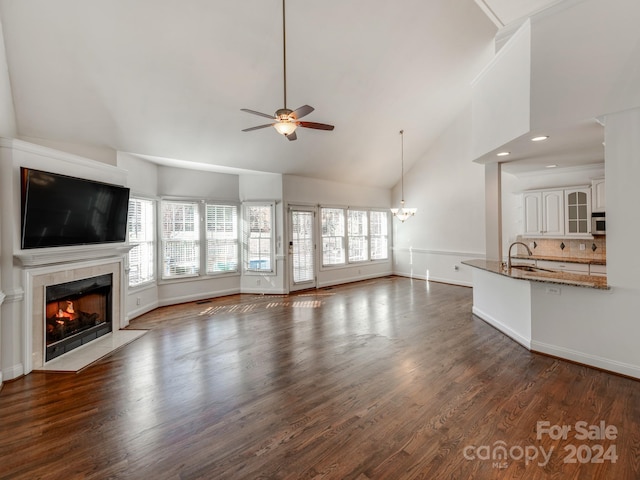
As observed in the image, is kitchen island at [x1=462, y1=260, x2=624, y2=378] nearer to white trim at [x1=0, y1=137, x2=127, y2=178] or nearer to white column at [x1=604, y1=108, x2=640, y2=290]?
white column at [x1=604, y1=108, x2=640, y2=290]

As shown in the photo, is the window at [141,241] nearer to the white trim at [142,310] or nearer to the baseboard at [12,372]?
the white trim at [142,310]

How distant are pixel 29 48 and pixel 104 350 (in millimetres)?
3703

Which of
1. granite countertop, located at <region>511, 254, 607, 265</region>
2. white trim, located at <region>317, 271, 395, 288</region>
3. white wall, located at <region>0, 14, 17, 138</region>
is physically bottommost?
white trim, located at <region>317, 271, 395, 288</region>

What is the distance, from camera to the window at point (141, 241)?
17.4 feet

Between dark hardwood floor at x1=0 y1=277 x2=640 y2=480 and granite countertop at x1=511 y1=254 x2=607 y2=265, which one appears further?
granite countertop at x1=511 y1=254 x2=607 y2=265

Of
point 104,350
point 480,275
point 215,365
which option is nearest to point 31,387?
point 104,350

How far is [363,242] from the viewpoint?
8992 mm

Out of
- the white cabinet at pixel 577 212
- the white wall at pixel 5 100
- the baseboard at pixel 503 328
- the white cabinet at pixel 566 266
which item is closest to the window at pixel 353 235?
the baseboard at pixel 503 328

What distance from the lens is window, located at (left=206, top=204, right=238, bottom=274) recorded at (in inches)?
264

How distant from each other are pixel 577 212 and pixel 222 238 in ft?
24.2

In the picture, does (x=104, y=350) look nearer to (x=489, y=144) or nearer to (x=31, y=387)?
(x=31, y=387)

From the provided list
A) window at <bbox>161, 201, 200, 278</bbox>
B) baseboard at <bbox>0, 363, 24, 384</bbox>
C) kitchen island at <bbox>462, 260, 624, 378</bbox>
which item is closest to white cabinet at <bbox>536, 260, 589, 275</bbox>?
kitchen island at <bbox>462, 260, 624, 378</bbox>

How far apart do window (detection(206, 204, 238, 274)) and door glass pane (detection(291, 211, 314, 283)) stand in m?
1.42

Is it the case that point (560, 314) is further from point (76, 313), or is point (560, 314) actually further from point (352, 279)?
point (76, 313)
